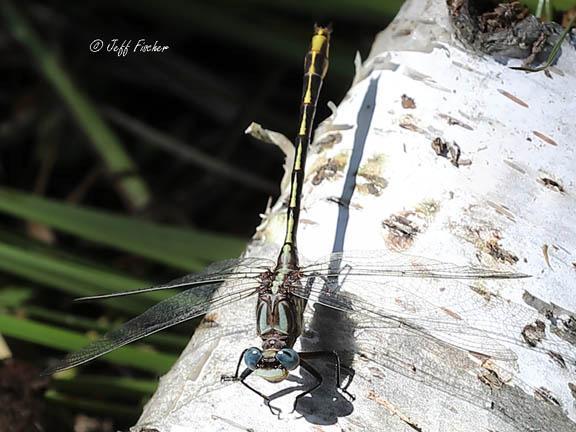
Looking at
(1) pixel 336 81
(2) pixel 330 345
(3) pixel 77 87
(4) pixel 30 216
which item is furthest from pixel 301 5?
(2) pixel 330 345

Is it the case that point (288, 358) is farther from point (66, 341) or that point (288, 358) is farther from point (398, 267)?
point (66, 341)

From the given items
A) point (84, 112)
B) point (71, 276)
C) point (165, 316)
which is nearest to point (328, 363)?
point (165, 316)

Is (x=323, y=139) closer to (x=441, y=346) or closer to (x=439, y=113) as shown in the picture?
(x=439, y=113)

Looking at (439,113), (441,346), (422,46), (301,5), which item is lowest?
(441,346)

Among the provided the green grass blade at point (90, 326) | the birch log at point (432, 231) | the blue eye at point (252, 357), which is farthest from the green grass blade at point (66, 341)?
the blue eye at point (252, 357)

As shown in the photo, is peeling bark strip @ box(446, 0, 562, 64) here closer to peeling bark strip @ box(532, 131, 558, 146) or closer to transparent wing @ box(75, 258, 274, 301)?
peeling bark strip @ box(532, 131, 558, 146)

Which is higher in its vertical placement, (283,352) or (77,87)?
(77,87)

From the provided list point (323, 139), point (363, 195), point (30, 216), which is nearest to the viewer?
point (363, 195)
